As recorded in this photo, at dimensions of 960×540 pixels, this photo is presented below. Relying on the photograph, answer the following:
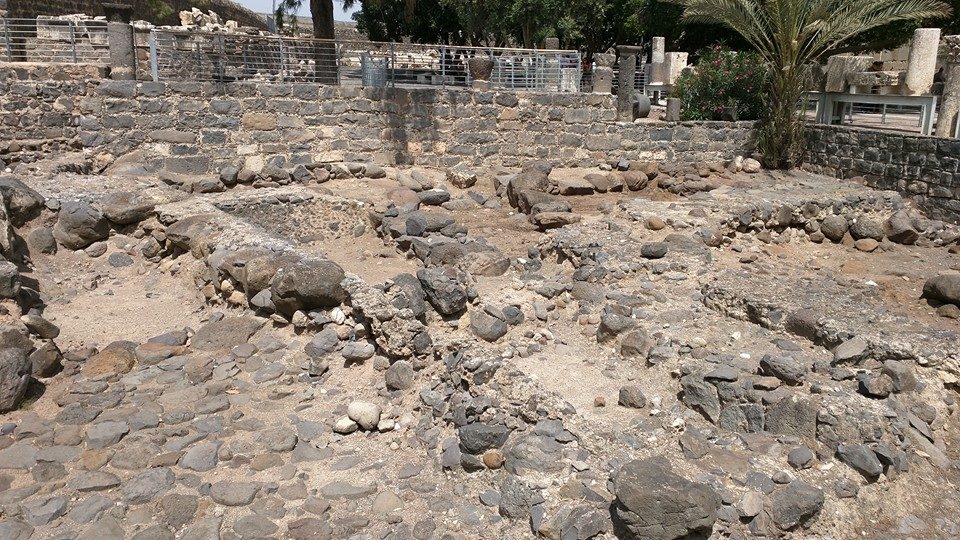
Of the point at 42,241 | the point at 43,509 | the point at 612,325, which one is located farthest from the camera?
the point at 42,241

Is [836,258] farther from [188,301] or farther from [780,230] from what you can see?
[188,301]

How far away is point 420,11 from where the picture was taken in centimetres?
3058

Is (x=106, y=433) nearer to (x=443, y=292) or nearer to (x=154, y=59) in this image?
(x=443, y=292)

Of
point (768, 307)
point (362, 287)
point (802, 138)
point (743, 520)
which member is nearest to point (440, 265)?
point (362, 287)

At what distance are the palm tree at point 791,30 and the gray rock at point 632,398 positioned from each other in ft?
29.5

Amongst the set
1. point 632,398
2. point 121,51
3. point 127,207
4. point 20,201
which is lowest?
point 632,398

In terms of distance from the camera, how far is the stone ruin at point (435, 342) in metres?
5.04

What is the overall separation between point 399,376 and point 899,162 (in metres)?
9.11

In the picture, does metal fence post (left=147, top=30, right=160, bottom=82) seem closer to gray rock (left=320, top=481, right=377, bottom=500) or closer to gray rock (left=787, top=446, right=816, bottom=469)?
gray rock (left=320, top=481, right=377, bottom=500)

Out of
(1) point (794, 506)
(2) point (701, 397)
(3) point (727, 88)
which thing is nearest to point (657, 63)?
(3) point (727, 88)

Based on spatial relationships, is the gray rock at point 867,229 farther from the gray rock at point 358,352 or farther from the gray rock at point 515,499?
the gray rock at point 515,499

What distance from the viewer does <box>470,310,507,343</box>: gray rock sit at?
23.6 feet

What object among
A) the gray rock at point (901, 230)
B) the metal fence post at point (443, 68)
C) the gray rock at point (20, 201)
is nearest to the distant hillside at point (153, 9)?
the gray rock at point (20, 201)

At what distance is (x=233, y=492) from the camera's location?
521 cm
